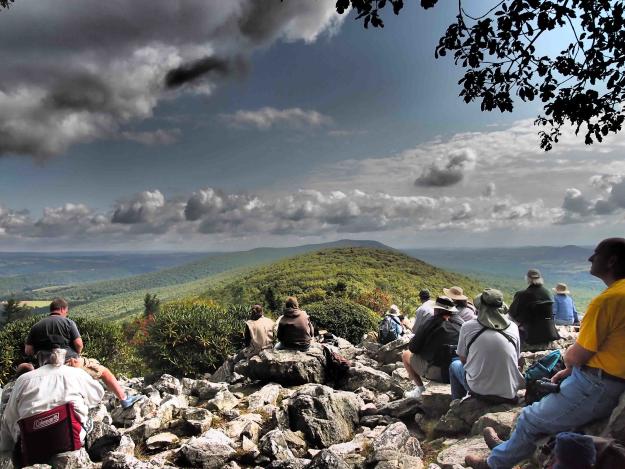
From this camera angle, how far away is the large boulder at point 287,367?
398 inches

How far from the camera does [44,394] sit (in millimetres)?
5273

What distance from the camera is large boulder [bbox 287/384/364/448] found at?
6797 mm

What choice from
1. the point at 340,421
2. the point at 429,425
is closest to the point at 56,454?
the point at 340,421

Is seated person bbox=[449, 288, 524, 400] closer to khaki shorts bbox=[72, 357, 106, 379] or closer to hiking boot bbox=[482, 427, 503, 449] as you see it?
hiking boot bbox=[482, 427, 503, 449]

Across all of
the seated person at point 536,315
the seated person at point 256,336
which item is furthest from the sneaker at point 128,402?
the seated person at point 536,315

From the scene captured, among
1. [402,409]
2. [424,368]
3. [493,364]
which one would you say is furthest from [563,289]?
[493,364]

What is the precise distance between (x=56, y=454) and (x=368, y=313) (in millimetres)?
15950

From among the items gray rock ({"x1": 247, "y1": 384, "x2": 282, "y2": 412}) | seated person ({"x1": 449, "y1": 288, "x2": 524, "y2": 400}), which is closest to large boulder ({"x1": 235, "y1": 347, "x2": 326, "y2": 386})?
gray rock ({"x1": 247, "y1": 384, "x2": 282, "y2": 412})

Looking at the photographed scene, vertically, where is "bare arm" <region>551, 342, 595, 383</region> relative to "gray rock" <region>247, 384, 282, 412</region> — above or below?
above

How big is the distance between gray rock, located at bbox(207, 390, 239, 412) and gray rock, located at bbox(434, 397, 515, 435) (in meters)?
4.12

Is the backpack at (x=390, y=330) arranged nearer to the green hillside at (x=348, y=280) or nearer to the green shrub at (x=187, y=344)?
the green shrub at (x=187, y=344)

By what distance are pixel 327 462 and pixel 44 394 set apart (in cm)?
364

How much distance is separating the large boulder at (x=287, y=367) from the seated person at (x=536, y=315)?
4948 millimetres

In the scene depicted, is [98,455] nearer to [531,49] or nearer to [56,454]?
[56,454]
